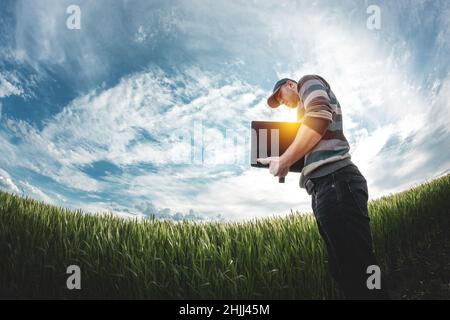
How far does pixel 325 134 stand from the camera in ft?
7.76

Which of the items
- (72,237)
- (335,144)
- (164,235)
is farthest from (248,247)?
(72,237)

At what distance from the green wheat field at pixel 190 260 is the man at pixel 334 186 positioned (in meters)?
0.84

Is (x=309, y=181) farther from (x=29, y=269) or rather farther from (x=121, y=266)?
(x=29, y=269)

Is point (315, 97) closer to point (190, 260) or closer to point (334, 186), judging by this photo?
point (334, 186)

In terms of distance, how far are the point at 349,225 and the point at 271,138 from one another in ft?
2.34

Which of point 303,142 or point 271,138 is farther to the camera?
point 271,138

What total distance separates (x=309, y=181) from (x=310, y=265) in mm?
1157

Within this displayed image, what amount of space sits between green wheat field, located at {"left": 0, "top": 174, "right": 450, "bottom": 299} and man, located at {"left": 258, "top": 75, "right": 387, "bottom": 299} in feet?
2.77

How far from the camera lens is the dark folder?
7.97 feet
